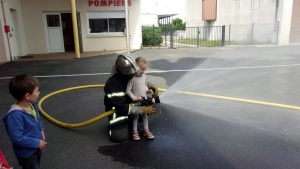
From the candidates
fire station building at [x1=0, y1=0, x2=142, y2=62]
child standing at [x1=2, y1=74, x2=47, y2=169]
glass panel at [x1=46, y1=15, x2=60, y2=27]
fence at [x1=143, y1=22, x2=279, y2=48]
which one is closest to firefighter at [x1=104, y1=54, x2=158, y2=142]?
child standing at [x1=2, y1=74, x2=47, y2=169]

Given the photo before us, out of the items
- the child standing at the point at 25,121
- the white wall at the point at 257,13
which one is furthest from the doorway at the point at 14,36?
the white wall at the point at 257,13

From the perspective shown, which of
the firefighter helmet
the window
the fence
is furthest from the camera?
the fence

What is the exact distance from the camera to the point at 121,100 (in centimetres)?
316

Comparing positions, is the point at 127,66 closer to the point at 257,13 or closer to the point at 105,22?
the point at 105,22

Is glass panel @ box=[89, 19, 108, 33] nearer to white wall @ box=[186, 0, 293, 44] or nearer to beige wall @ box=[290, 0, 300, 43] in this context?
white wall @ box=[186, 0, 293, 44]

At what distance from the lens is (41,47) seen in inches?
575

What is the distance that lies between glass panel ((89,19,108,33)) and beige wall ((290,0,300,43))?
41.1 feet

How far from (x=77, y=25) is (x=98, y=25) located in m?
1.37

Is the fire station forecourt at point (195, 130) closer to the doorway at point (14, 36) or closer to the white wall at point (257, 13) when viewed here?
the doorway at point (14, 36)

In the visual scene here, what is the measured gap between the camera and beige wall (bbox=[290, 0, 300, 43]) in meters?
15.6

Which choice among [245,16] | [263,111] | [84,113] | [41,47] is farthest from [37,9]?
[245,16]

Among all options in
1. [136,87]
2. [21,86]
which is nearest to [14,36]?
[136,87]

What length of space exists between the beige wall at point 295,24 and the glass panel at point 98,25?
1252cm

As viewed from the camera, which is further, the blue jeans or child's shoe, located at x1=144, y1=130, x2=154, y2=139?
child's shoe, located at x1=144, y1=130, x2=154, y2=139
